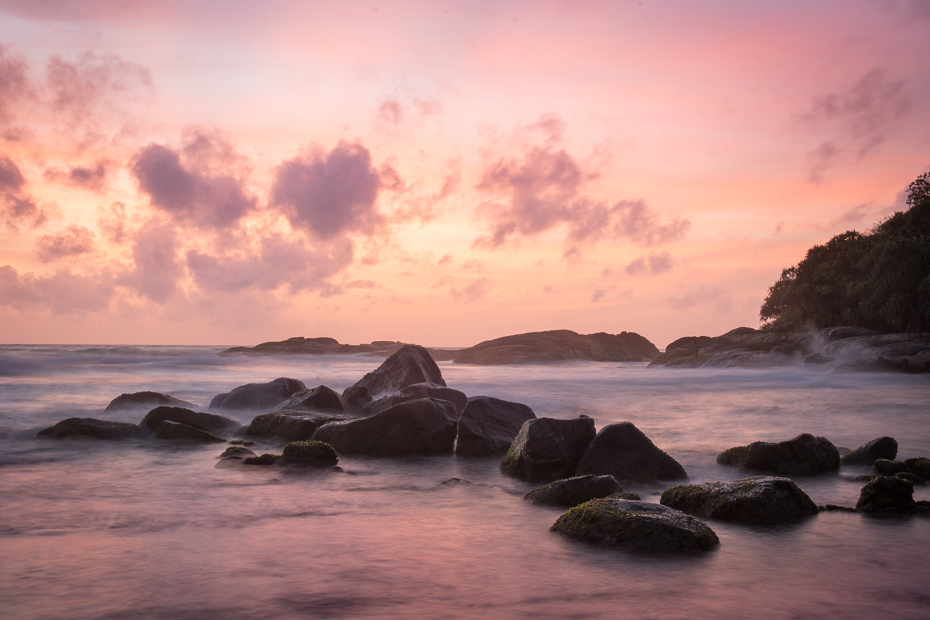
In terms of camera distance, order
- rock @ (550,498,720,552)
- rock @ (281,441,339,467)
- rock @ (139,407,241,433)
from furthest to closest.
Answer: rock @ (139,407,241,433) → rock @ (281,441,339,467) → rock @ (550,498,720,552)

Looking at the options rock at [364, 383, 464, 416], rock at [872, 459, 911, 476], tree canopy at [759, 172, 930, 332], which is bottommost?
rock at [872, 459, 911, 476]

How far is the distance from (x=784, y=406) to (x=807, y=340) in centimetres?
2278

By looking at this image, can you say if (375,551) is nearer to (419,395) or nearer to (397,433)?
(397,433)

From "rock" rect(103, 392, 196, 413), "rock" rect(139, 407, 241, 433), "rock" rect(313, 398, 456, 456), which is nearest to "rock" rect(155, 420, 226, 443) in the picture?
"rock" rect(139, 407, 241, 433)

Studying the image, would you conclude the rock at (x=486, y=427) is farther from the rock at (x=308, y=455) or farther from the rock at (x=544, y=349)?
the rock at (x=544, y=349)

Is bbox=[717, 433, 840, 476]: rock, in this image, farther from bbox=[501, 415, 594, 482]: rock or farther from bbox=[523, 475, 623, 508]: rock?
bbox=[523, 475, 623, 508]: rock

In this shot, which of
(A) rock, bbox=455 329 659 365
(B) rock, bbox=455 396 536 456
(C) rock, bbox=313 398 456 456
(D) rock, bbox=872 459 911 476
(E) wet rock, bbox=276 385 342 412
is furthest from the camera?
(A) rock, bbox=455 329 659 365

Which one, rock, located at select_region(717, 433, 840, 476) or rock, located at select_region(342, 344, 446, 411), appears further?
rock, located at select_region(342, 344, 446, 411)

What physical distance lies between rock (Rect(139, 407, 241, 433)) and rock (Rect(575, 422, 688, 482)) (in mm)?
7596

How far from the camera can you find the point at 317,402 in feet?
49.2

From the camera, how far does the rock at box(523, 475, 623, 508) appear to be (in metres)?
6.72

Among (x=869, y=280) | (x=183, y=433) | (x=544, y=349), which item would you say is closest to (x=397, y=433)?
(x=183, y=433)

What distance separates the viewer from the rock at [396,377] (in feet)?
52.0

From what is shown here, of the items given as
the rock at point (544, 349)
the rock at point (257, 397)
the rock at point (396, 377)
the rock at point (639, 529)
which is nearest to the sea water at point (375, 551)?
the rock at point (639, 529)
